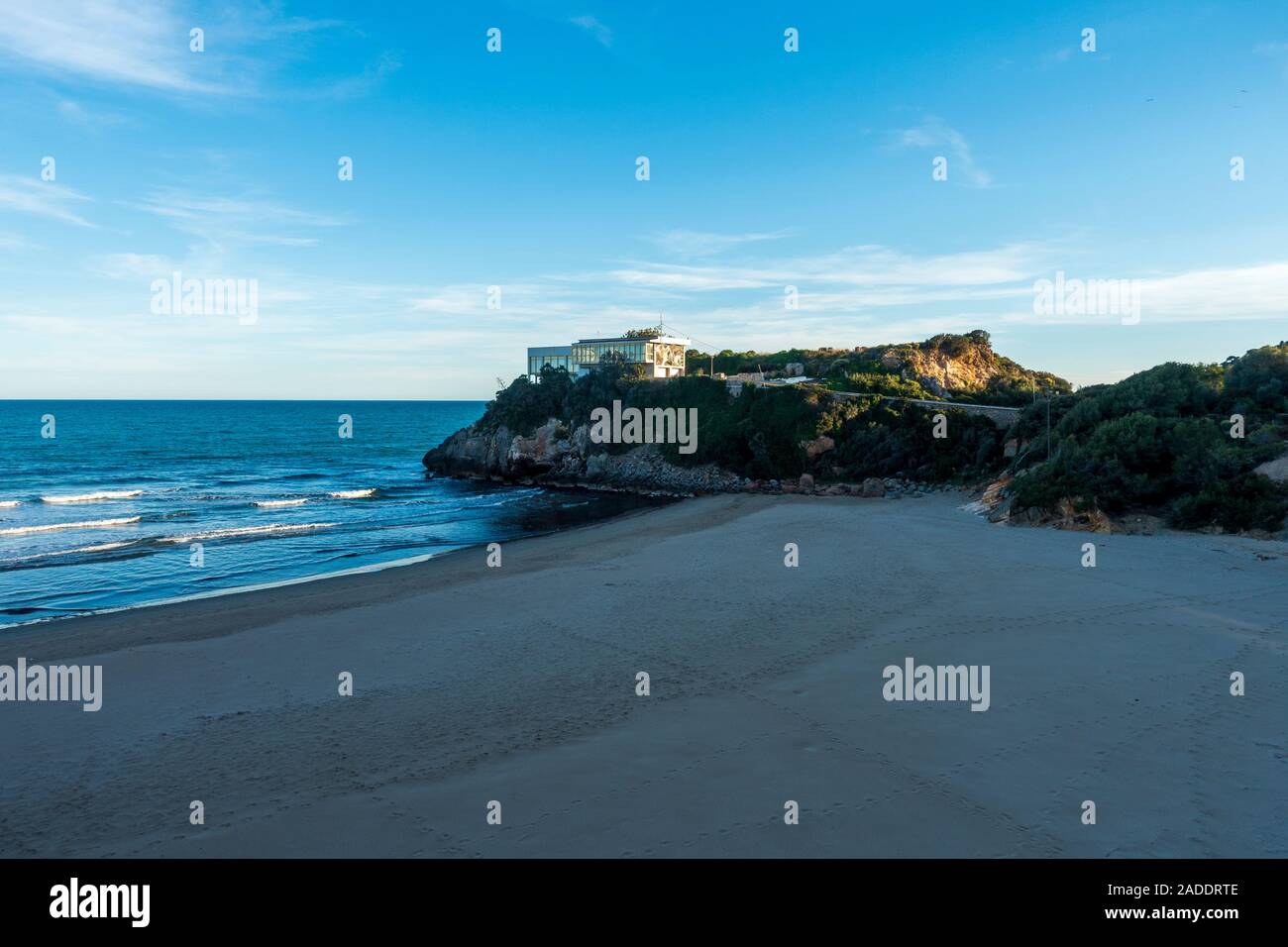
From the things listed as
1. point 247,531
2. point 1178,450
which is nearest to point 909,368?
point 1178,450

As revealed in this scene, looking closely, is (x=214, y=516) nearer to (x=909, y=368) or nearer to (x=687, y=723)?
(x=687, y=723)

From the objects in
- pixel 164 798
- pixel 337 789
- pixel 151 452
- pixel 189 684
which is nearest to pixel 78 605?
pixel 189 684

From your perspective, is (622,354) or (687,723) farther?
(622,354)

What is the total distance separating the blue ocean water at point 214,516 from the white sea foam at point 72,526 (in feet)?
0.32

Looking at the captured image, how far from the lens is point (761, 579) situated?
18.2 meters

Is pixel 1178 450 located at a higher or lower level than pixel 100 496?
higher

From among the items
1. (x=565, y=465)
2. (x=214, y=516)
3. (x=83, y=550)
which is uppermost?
(x=565, y=465)

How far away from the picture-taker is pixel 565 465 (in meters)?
50.5

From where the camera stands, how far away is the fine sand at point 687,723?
Answer: 6.86m

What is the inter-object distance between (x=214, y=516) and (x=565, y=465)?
21.9 m

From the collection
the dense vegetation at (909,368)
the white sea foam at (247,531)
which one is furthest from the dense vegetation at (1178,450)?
the white sea foam at (247,531)

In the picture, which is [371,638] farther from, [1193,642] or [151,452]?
[151,452]

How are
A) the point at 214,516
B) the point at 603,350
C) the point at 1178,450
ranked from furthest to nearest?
the point at 603,350 < the point at 214,516 < the point at 1178,450

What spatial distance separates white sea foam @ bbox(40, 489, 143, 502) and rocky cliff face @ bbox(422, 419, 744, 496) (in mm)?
20516
